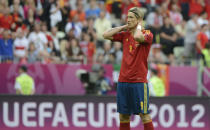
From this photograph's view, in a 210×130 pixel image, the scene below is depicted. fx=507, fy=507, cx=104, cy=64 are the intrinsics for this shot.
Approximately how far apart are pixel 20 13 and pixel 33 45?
57.0 inches

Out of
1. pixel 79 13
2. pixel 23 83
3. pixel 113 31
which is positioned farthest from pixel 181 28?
pixel 113 31

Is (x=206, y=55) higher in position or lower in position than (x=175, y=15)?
lower

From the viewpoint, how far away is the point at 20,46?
14.4m

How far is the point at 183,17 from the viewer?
1788cm

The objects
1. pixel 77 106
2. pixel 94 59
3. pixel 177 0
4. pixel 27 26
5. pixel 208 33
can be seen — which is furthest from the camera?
pixel 177 0

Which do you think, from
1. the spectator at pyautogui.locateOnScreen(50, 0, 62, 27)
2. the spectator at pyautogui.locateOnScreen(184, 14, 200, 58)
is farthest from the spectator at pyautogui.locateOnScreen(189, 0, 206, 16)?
the spectator at pyautogui.locateOnScreen(50, 0, 62, 27)

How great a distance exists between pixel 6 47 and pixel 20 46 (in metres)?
0.41

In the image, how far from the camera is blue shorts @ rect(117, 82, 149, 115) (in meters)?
7.75

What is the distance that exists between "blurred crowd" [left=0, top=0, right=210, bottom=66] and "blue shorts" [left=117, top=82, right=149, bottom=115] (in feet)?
21.2

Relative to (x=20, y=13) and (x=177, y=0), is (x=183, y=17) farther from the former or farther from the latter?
(x=20, y=13)

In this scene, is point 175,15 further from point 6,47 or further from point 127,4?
point 6,47

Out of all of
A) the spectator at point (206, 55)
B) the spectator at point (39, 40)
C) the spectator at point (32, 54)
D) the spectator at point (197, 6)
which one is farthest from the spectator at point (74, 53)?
the spectator at point (197, 6)

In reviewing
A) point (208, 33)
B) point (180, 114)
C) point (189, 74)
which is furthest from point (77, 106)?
point (208, 33)

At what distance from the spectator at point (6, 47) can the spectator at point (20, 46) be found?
0.14 metres
